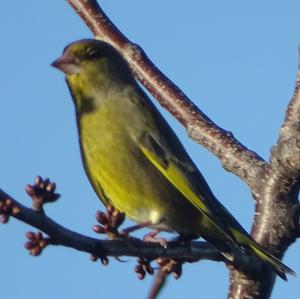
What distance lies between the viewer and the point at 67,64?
5117mm

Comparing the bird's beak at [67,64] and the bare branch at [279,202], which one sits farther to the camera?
the bird's beak at [67,64]

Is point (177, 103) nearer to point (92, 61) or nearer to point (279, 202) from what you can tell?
point (92, 61)

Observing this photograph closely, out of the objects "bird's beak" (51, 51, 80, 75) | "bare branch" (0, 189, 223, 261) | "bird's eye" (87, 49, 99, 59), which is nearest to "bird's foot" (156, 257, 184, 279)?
"bare branch" (0, 189, 223, 261)

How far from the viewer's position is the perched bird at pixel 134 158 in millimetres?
4695

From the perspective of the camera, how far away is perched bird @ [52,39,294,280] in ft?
15.4

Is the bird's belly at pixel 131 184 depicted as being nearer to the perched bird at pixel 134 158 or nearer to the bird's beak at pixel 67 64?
the perched bird at pixel 134 158

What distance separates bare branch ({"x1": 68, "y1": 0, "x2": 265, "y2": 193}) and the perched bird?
0.54ft

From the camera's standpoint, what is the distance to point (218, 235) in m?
4.45

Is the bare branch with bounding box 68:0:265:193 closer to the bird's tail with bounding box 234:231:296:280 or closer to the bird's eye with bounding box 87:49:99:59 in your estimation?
the bird's eye with bounding box 87:49:99:59

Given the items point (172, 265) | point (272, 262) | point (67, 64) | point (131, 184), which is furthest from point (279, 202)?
point (67, 64)

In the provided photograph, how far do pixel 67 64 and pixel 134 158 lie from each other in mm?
725

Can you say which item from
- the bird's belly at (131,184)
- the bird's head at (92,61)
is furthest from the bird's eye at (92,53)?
the bird's belly at (131,184)

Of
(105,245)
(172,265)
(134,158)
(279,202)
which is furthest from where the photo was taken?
(134,158)

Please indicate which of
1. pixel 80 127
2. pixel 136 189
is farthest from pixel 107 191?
pixel 80 127
